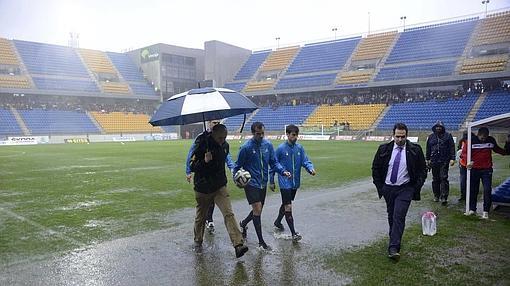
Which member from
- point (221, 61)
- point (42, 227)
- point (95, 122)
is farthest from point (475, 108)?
point (95, 122)

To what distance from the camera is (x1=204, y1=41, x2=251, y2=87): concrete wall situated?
59.2m

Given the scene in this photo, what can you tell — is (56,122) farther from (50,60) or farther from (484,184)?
(484,184)

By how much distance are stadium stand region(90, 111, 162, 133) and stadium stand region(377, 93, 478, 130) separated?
29678mm

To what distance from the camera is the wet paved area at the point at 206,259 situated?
477 cm

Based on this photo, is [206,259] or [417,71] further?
[417,71]

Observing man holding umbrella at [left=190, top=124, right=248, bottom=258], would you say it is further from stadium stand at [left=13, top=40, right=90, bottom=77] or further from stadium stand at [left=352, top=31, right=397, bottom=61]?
stadium stand at [left=13, top=40, right=90, bottom=77]

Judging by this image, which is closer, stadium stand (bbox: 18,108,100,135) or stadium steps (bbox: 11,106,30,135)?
stadium steps (bbox: 11,106,30,135)

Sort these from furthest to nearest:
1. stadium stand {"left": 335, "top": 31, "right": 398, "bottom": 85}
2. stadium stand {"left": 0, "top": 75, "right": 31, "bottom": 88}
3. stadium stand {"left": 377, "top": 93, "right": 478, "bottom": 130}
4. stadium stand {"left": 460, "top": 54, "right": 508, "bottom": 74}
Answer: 1. stadium stand {"left": 335, "top": 31, "right": 398, "bottom": 85}
2. stadium stand {"left": 0, "top": 75, "right": 31, "bottom": 88}
3. stadium stand {"left": 460, "top": 54, "right": 508, "bottom": 74}
4. stadium stand {"left": 377, "top": 93, "right": 478, "bottom": 130}

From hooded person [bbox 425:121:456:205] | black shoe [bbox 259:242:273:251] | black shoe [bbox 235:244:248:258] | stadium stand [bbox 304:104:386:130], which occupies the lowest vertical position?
black shoe [bbox 259:242:273:251]

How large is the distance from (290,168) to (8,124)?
45.6 m

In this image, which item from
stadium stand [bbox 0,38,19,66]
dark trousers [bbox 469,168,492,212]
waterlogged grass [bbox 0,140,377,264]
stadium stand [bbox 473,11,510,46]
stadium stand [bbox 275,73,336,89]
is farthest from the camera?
stadium stand [bbox 275,73,336,89]

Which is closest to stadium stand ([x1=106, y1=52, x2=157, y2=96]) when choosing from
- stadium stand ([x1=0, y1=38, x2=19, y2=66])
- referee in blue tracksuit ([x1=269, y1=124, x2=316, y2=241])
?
stadium stand ([x1=0, y1=38, x2=19, y2=66])

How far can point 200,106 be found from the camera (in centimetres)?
508

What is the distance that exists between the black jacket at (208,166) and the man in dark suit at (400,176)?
7.66ft
